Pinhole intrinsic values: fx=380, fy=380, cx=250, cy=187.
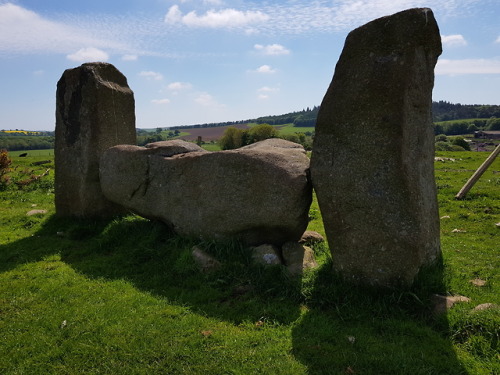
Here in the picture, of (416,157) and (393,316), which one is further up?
(416,157)

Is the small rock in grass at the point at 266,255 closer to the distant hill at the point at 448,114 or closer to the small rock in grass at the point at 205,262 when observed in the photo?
the small rock in grass at the point at 205,262

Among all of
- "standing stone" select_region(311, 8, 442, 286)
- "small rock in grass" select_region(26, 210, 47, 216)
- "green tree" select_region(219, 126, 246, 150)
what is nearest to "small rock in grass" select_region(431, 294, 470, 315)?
"standing stone" select_region(311, 8, 442, 286)

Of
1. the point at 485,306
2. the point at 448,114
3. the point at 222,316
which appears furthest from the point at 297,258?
the point at 448,114

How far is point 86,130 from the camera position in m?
11.7

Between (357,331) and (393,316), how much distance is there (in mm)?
790

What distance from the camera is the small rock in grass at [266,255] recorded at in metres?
7.87

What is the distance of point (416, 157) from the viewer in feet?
22.6

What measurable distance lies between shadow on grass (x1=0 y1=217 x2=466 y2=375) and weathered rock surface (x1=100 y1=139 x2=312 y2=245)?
0.54 m

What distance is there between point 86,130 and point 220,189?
5607 mm

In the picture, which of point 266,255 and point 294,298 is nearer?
point 294,298

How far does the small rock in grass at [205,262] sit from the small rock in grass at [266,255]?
0.82 m

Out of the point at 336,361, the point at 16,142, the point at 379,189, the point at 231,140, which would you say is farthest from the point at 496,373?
the point at 16,142

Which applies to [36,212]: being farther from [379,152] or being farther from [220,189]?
[379,152]

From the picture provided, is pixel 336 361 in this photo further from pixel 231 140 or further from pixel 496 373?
pixel 231 140
